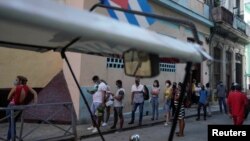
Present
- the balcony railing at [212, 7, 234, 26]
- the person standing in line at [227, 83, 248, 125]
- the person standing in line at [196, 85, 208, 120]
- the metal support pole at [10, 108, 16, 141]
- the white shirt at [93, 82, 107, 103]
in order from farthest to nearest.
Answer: the balcony railing at [212, 7, 234, 26] → the person standing in line at [196, 85, 208, 120] → the white shirt at [93, 82, 107, 103] → the person standing in line at [227, 83, 248, 125] → the metal support pole at [10, 108, 16, 141]

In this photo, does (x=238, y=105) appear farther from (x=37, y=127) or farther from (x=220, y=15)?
(x=220, y=15)

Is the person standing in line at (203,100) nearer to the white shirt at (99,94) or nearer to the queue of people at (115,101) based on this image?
the queue of people at (115,101)

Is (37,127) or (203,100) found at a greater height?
(203,100)

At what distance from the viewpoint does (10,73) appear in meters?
12.5

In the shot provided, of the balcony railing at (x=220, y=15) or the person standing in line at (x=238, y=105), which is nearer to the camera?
the person standing in line at (x=238, y=105)

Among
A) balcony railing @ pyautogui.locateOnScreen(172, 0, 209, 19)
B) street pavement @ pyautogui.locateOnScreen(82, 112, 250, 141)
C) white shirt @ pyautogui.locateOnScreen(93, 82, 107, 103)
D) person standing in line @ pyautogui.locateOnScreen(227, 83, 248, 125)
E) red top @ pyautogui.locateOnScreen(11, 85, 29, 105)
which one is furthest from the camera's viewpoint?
balcony railing @ pyautogui.locateOnScreen(172, 0, 209, 19)

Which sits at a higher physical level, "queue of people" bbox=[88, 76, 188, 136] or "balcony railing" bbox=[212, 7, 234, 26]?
"balcony railing" bbox=[212, 7, 234, 26]

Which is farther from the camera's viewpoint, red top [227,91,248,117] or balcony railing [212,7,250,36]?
balcony railing [212,7,250,36]

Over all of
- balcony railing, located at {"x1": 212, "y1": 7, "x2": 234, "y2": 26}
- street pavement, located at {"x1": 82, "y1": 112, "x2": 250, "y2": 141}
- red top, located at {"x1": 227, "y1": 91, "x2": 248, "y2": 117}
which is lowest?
street pavement, located at {"x1": 82, "y1": 112, "x2": 250, "y2": 141}

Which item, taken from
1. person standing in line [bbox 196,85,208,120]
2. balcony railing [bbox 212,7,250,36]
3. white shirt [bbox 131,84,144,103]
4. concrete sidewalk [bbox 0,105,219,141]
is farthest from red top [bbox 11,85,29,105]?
balcony railing [bbox 212,7,250,36]

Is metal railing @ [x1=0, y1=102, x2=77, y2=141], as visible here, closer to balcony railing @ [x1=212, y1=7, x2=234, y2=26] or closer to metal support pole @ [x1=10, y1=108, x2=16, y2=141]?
metal support pole @ [x1=10, y1=108, x2=16, y2=141]

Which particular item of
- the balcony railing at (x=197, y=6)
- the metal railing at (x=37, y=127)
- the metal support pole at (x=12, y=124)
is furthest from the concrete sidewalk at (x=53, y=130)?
the balcony railing at (x=197, y=6)

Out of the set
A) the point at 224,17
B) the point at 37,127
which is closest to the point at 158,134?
the point at 37,127

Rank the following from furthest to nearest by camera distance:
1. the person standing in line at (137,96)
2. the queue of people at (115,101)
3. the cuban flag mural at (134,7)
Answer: the person standing in line at (137,96), the queue of people at (115,101), the cuban flag mural at (134,7)
